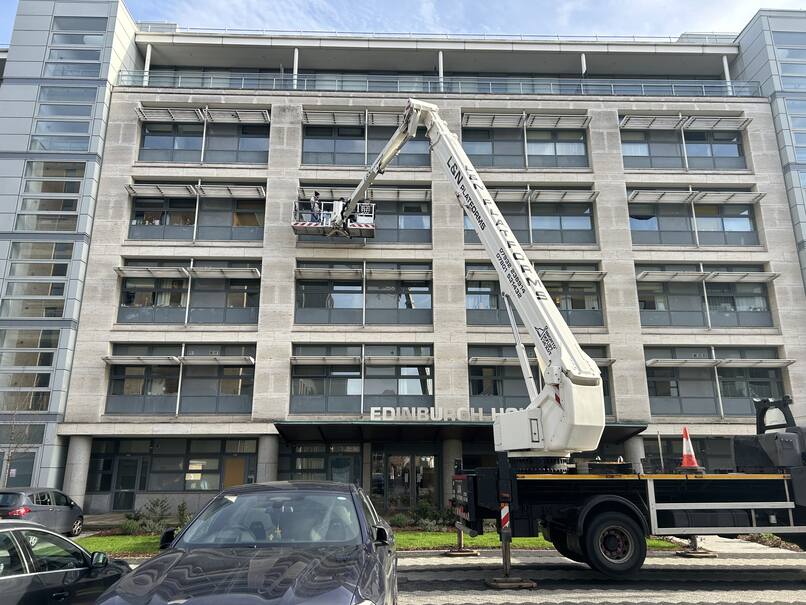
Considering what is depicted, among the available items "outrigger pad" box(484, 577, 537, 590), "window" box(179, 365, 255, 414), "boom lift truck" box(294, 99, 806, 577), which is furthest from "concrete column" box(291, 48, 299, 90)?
"outrigger pad" box(484, 577, 537, 590)

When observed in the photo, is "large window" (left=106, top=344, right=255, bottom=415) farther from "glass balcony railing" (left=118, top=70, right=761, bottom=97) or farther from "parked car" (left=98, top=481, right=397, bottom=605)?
"parked car" (left=98, top=481, right=397, bottom=605)

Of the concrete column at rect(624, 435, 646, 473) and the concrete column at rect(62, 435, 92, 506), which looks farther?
the concrete column at rect(624, 435, 646, 473)

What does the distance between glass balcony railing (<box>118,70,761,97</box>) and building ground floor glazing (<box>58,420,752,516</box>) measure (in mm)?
17171

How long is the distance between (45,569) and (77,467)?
20373 millimetres

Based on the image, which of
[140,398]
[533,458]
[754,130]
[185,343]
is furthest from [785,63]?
[140,398]

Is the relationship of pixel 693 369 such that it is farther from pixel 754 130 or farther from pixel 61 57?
pixel 61 57

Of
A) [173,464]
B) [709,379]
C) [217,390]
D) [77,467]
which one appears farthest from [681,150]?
[77,467]

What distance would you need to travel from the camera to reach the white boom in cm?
941

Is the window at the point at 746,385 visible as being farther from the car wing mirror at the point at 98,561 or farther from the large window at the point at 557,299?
the car wing mirror at the point at 98,561

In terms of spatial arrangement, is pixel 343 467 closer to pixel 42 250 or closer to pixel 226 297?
pixel 226 297

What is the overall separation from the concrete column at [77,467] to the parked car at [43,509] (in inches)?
226

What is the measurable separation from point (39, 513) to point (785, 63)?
3689 centimetres

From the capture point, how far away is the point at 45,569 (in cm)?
522

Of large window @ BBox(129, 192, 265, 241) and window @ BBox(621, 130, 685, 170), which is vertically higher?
window @ BBox(621, 130, 685, 170)
